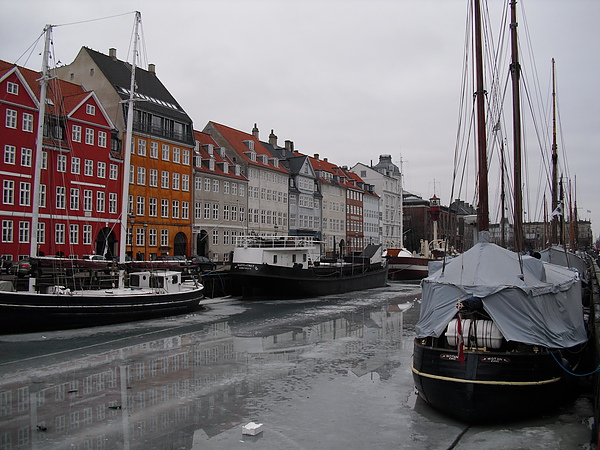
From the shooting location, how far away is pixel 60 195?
4144 cm

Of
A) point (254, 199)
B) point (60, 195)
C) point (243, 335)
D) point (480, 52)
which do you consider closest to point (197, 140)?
point (254, 199)

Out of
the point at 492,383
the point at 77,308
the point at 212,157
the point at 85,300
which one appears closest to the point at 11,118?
the point at 85,300

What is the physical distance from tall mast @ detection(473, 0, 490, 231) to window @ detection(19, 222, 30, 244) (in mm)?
32804

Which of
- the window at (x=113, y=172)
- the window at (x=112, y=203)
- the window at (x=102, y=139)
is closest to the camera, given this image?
the window at (x=102, y=139)

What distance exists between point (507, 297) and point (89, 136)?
39.7 metres

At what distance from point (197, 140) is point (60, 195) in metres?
19.7

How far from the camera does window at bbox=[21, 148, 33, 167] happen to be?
38.7 metres

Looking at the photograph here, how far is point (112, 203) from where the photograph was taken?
1795 inches

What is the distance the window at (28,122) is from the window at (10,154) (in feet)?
5.48

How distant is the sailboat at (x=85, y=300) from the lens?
73.2 feet

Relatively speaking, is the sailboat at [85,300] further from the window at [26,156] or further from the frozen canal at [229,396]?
the window at [26,156]

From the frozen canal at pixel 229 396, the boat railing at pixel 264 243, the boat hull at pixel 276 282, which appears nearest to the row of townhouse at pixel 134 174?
the boat railing at pixel 264 243

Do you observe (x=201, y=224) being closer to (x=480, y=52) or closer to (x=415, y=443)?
(x=480, y=52)

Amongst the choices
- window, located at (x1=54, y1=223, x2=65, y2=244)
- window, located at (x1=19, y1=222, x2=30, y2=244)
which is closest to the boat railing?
window, located at (x1=54, y1=223, x2=65, y2=244)
